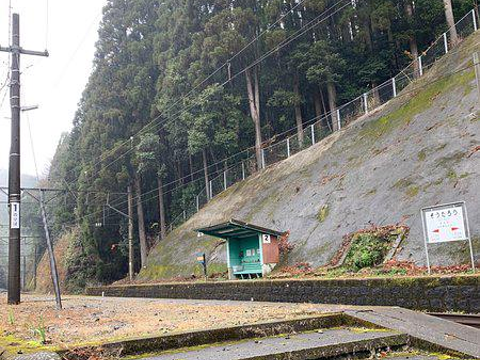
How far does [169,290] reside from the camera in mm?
18406

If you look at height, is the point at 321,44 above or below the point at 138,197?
above

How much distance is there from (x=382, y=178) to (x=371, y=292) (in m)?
8.37

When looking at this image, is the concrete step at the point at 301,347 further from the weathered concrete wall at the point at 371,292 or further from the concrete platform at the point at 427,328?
the weathered concrete wall at the point at 371,292

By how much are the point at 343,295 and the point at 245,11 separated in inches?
858

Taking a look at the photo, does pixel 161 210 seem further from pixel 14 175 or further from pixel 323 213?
pixel 14 175

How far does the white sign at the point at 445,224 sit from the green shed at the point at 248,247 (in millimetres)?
7760

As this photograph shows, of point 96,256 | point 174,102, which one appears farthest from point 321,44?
point 96,256

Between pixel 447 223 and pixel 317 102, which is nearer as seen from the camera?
pixel 447 223

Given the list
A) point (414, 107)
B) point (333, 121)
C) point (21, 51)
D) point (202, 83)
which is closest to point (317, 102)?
point (333, 121)

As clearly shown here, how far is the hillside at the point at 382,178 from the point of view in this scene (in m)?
13.6

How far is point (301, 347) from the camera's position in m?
4.53

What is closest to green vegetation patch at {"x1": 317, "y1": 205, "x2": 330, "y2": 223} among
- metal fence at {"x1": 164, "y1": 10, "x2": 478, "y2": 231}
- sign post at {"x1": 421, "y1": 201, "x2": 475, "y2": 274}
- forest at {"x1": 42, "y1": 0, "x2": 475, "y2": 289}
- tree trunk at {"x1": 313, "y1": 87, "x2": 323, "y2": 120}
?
metal fence at {"x1": 164, "y1": 10, "x2": 478, "y2": 231}

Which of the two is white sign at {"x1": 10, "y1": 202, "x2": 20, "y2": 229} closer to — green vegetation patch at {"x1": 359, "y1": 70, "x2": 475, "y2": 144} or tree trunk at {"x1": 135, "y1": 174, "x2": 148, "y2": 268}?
green vegetation patch at {"x1": 359, "y1": 70, "x2": 475, "y2": 144}

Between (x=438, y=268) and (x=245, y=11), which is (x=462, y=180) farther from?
(x=245, y=11)
